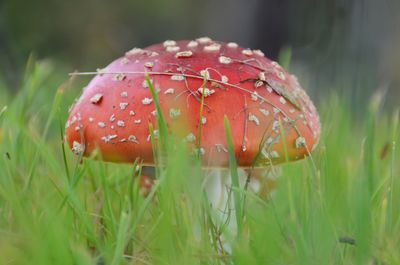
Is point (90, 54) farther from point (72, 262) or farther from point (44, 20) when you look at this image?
point (72, 262)

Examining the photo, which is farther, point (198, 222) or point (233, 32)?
point (233, 32)

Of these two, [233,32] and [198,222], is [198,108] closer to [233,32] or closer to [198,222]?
[198,222]

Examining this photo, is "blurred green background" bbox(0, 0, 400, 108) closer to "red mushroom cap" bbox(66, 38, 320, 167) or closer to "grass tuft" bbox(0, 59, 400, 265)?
"red mushroom cap" bbox(66, 38, 320, 167)

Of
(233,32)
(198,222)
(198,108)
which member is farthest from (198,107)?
(233,32)

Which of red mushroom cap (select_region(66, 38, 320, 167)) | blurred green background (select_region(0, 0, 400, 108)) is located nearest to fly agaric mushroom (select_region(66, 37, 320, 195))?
red mushroom cap (select_region(66, 38, 320, 167))

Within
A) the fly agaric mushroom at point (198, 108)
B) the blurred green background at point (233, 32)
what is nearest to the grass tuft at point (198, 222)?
the fly agaric mushroom at point (198, 108)

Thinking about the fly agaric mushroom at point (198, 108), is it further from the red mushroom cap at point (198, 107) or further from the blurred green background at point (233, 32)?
the blurred green background at point (233, 32)

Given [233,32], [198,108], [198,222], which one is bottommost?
[233,32]
